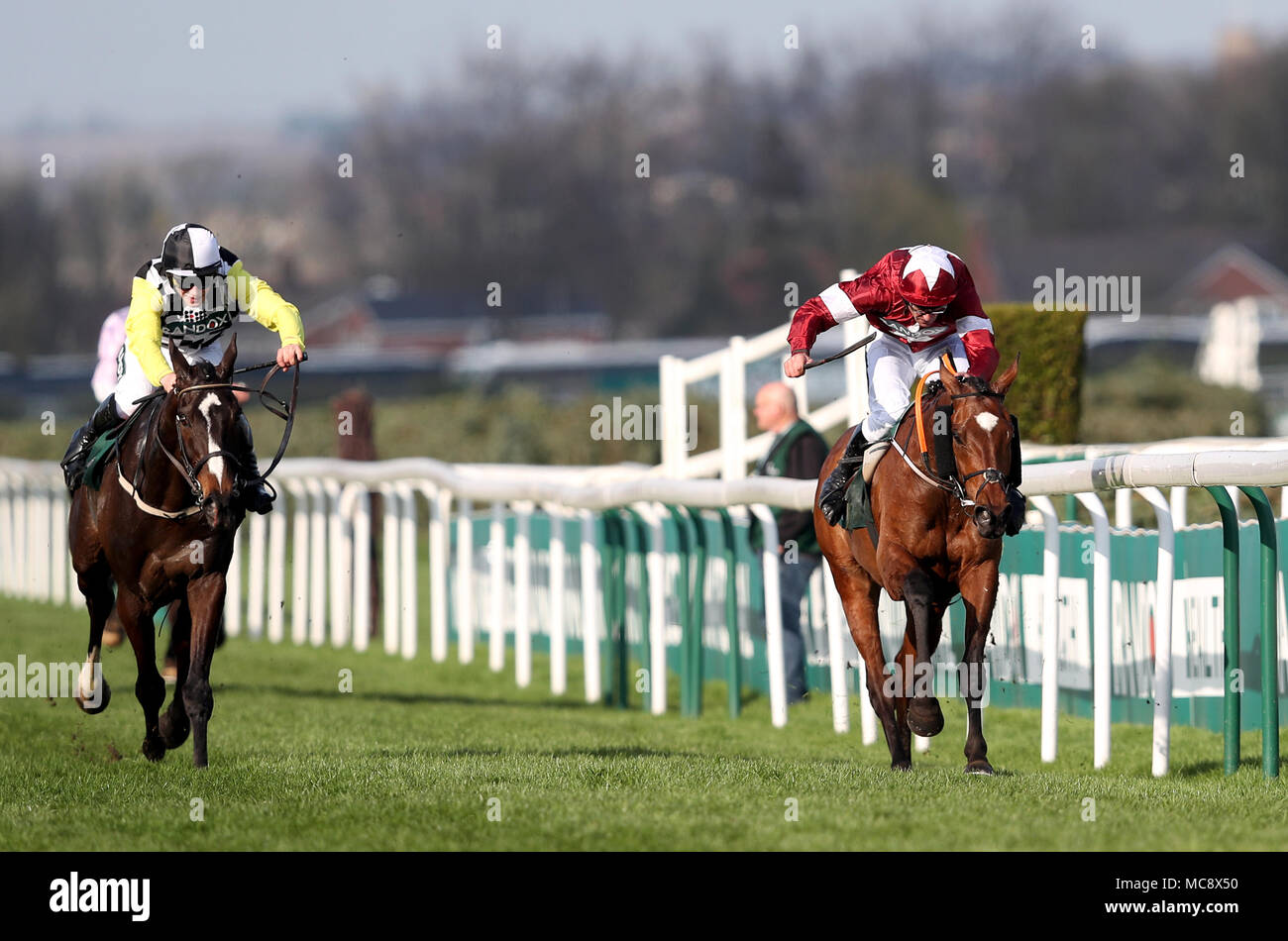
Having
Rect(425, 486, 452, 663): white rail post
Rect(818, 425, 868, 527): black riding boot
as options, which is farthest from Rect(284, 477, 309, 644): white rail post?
Rect(818, 425, 868, 527): black riding boot

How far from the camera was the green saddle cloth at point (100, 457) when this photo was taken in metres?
7.59

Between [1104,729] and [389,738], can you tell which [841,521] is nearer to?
[1104,729]

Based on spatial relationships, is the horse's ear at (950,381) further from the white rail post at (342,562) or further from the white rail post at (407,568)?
the white rail post at (342,562)

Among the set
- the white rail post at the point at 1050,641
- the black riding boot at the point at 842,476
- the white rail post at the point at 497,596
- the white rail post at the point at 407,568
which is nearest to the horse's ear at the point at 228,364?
the black riding boot at the point at 842,476

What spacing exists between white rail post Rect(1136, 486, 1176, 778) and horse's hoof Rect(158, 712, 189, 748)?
11.5 ft

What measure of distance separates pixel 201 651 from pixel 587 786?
1751 millimetres

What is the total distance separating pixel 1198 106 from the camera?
267 ft

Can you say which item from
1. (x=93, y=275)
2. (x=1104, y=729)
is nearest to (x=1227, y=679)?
(x=1104, y=729)

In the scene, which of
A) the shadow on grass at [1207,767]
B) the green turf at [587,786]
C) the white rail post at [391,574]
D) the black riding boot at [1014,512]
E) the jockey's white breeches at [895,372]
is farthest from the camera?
the white rail post at [391,574]

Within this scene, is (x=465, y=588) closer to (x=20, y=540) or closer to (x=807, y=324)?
(x=807, y=324)

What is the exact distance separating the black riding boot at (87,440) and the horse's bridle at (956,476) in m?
3.23

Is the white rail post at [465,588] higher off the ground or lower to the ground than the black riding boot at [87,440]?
lower

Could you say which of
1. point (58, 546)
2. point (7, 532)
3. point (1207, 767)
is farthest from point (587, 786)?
point (7, 532)

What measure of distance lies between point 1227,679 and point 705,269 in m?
70.1
